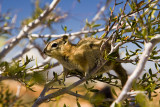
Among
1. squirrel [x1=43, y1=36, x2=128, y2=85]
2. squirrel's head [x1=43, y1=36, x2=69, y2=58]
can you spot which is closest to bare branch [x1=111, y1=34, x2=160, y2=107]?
squirrel [x1=43, y1=36, x2=128, y2=85]

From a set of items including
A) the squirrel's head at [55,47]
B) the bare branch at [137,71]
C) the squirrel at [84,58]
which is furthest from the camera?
the squirrel's head at [55,47]

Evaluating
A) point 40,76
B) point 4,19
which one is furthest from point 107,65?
point 4,19

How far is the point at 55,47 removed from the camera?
5.05ft

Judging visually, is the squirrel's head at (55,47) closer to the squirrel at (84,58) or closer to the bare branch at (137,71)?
the squirrel at (84,58)

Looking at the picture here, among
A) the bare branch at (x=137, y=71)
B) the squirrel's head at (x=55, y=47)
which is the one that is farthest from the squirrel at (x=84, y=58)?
the bare branch at (x=137, y=71)

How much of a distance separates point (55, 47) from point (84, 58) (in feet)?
1.06

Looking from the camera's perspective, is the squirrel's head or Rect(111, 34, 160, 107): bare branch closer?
Rect(111, 34, 160, 107): bare branch

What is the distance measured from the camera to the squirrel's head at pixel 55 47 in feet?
4.89

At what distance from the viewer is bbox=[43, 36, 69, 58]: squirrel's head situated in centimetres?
149

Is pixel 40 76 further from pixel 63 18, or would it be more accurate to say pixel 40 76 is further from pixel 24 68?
pixel 63 18

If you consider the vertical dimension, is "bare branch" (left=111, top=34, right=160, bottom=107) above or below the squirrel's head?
below

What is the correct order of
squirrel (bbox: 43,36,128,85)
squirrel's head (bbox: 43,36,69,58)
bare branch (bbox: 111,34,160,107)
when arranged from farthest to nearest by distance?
squirrel's head (bbox: 43,36,69,58)
squirrel (bbox: 43,36,128,85)
bare branch (bbox: 111,34,160,107)

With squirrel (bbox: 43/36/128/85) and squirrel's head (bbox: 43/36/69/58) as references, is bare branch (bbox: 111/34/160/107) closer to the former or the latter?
squirrel (bbox: 43/36/128/85)

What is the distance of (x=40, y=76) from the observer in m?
0.58
